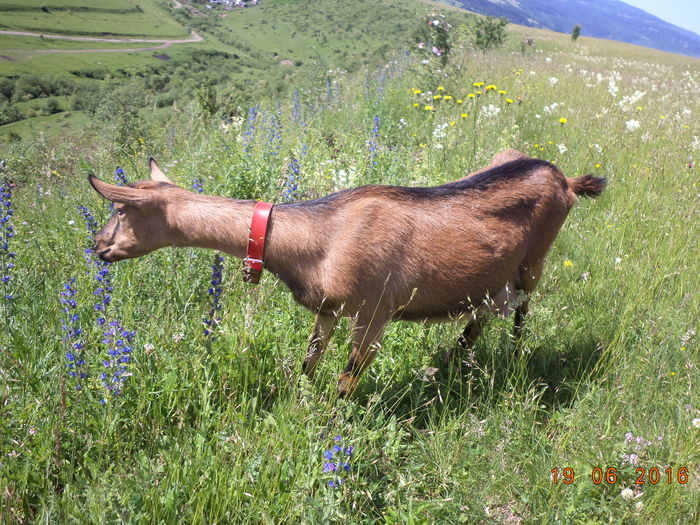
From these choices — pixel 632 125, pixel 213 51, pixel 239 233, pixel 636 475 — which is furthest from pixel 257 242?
pixel 213 51

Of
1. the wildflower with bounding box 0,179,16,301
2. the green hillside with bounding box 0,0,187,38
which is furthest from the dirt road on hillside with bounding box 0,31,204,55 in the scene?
the wildflower with bounding box 0,179,16,301

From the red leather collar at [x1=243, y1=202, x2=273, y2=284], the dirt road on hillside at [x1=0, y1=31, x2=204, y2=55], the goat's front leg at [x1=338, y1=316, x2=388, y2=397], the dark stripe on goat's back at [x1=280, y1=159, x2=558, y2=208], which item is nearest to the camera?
the red leather collar at [x1=243, y1=202, x2=273, y2=284]

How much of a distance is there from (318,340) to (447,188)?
131 centimetres

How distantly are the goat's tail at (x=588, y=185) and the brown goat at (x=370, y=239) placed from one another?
46cm

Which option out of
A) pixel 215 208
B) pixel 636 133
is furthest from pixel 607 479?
pixel 636 133

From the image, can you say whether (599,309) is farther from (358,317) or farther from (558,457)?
(358,317)

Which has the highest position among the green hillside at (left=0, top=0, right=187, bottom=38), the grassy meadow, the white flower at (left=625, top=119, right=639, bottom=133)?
the green hillside at (left=0, top=0, right=187, bottom=38)

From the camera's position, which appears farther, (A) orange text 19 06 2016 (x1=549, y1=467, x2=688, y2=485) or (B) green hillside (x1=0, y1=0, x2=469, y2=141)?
(B) green hillside (x1=0, y1=0, x2=469, y2=141)

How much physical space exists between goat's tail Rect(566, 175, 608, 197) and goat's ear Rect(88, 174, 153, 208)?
3.00m

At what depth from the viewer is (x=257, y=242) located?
8.51 ft

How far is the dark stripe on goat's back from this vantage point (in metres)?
2.94

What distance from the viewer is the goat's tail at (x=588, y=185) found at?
3.68 metres

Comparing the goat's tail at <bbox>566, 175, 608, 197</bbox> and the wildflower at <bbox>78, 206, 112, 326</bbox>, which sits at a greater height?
the goat's tail at <bbox>566, 175, 608, 197</bbox>

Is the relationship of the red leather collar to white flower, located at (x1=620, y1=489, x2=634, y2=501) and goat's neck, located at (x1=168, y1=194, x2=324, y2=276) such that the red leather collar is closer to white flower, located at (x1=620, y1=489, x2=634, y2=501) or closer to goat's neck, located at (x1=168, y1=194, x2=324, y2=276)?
goat's neck, located at (x1=168, y1=194, x2=324, y2=276)
